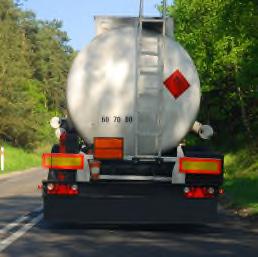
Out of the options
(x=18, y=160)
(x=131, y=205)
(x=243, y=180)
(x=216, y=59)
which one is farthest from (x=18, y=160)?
(x=131, y=205)

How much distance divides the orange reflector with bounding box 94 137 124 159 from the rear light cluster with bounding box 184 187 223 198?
1.33 m

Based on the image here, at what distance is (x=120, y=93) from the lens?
11.7 meters

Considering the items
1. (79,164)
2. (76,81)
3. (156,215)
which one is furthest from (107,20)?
(156,215)

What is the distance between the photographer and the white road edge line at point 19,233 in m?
10.4

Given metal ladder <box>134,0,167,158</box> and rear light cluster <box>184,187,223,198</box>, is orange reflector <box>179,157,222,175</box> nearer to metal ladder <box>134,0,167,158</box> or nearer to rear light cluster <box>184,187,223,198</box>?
rear light cluster <box>184,187,223,198</box>

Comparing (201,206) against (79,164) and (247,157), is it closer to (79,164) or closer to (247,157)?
(79,164)

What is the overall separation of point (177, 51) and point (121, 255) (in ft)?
13.3

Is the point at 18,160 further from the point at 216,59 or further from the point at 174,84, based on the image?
the point at 174,84

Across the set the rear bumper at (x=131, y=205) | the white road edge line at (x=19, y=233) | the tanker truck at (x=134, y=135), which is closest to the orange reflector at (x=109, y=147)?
the tanker truck at (x=134, y=135)

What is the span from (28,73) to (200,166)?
56.2 meters

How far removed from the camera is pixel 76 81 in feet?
38.7

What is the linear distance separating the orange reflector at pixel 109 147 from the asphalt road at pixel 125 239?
133cm

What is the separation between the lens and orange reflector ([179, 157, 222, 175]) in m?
11.8

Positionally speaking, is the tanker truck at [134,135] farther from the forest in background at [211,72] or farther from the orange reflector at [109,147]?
the forest in background at [211,72]
